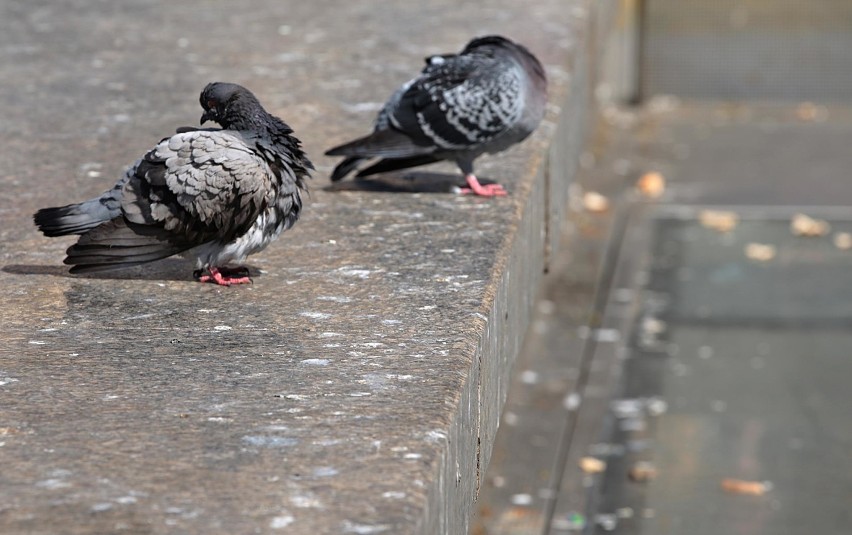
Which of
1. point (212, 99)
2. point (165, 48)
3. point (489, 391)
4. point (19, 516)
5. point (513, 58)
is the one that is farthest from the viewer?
point (165, 48)

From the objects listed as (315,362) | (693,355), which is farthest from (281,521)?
(693,355)

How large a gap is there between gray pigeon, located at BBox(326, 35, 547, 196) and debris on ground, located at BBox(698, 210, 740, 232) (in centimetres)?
439

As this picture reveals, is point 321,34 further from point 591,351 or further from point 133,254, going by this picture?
point 133,254

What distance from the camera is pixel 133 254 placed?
10.7 feet

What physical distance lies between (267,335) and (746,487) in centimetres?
300

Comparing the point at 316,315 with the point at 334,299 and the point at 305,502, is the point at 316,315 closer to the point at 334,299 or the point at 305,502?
the point at 334,299

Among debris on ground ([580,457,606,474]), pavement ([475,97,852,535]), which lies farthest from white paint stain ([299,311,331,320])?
debris on ground ([580,457,606,474])

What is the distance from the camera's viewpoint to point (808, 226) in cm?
833

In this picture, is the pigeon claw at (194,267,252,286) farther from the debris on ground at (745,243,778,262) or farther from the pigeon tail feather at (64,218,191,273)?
the debris on ground at (745,243,778,262)

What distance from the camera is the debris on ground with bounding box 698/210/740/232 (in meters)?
8.42

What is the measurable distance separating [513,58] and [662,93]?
7.20m

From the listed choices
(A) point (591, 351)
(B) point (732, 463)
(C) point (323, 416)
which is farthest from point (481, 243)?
(A) point (591, 351)

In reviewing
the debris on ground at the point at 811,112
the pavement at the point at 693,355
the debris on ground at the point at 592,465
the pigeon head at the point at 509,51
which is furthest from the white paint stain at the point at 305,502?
the debris on ground at the point at 811,112

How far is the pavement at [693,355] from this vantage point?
5406mm
